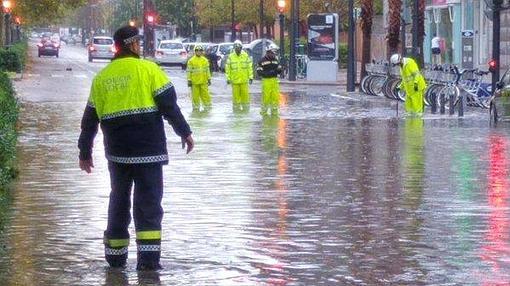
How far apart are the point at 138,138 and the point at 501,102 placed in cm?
1814

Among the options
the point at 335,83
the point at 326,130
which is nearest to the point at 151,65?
the point at 326,130

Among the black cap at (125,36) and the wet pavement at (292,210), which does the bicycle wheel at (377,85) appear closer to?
the wet pavement at (292,210)

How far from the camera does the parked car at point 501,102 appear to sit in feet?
87.9

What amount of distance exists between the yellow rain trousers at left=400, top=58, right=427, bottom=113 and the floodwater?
18.9 feet

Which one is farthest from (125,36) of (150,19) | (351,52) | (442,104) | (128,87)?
(150,19)

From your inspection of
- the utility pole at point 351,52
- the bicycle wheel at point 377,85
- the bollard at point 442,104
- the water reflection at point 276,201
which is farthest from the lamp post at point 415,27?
the water reflection at point 276,201

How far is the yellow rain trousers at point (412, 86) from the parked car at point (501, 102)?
2842 mm

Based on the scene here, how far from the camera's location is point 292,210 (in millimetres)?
13484

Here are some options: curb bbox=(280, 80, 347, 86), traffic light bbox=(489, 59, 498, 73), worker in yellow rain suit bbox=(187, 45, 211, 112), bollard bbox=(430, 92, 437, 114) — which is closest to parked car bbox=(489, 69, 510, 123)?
bollard bbox=(430, 92, 437, 114)

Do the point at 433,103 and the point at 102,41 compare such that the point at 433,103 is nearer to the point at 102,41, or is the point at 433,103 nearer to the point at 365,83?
the point at 365,83

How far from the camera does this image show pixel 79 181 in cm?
1645

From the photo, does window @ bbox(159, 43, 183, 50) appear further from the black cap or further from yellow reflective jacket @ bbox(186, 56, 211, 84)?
the black cap

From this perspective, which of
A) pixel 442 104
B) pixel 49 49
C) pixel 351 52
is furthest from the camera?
pixel 49 49

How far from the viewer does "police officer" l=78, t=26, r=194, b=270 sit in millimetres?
9875
